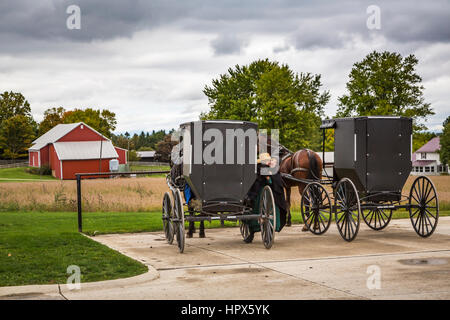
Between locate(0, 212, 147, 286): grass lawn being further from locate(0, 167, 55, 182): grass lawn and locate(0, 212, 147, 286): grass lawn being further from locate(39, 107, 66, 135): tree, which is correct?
locate(39, 107, 66, 135): tree

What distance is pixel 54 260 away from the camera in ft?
30.7

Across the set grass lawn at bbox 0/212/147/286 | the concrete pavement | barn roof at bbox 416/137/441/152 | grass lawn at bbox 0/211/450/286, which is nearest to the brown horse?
the concrete pavement

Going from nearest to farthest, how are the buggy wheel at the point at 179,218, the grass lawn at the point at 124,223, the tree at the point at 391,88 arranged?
the buggy wheel at the point at 179,218 < the grass lawn at the point at 124,223 < the tree at the point at 391,88

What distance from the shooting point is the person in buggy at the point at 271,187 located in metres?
11.9

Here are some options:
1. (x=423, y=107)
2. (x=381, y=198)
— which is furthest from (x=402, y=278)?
(x=423, y=107)

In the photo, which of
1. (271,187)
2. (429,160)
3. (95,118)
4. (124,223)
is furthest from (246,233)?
(429,160)

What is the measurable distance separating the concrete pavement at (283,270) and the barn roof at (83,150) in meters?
60.0

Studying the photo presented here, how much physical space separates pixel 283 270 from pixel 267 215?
2.34 metres

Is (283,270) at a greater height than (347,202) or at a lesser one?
lesser

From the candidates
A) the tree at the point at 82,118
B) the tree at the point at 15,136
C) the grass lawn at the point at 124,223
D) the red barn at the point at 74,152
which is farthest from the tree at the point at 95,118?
the grass lawn at the point at 124,223

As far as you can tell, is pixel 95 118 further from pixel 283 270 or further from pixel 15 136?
pixel 283 270

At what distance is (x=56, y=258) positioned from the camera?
31.4 ft

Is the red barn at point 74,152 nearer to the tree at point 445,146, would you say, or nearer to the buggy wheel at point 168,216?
the tree at point 445,146
